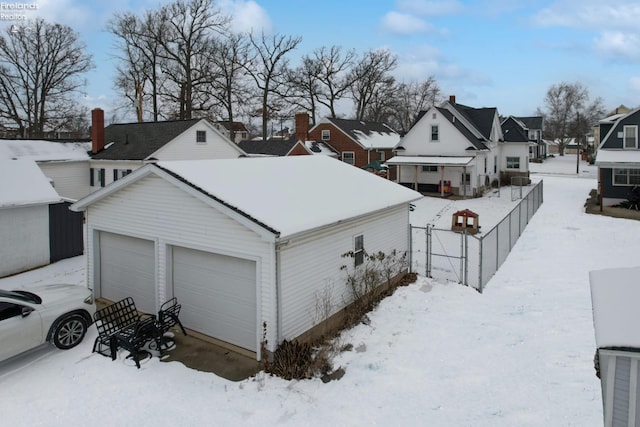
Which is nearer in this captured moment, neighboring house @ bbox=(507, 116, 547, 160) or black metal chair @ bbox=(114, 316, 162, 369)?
black metal chair @ bbox=(114, 316, 162, 369)

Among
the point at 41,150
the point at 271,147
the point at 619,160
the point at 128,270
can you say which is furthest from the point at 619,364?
the point at 271,147

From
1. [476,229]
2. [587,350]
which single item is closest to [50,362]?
[587,350]

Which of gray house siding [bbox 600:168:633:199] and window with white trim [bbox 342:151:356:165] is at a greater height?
window with white trim [bbox 342:151:356:165]

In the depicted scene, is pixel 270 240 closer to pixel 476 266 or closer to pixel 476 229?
pixel 476 266

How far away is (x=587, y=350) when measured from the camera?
938cm

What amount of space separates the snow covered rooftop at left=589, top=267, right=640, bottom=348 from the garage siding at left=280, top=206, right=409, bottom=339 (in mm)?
5393

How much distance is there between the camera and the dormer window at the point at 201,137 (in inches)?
1260

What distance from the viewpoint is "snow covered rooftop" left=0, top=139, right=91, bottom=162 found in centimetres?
2833

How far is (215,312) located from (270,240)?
282cm

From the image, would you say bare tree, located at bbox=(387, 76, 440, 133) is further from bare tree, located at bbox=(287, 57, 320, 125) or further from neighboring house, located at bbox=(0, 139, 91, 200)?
neighboring house, located at bbox=(0, 139, 91, 200)

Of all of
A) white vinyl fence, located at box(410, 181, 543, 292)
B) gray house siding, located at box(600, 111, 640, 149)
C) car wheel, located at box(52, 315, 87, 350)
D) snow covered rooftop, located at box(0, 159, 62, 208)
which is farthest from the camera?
gray house siding, located at box(600, 111, 640, 149)

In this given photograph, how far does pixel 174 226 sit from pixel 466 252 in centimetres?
809

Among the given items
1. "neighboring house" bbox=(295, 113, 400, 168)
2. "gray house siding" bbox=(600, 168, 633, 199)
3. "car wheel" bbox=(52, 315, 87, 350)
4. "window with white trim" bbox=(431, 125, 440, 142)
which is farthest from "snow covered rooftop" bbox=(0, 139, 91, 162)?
"gray house siding" bbox=(600, 168, 633, 199)

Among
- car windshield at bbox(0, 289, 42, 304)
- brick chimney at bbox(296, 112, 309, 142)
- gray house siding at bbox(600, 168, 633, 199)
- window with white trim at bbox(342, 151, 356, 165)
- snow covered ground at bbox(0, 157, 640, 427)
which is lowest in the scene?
snow covered ground at bbox(0, 157, 640, 427)
